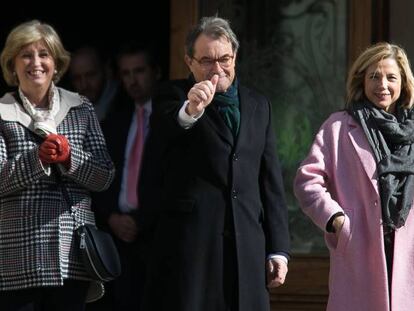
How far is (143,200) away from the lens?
729cm

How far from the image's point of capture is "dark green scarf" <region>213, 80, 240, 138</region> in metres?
6.08

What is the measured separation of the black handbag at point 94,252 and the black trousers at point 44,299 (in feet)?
0.38

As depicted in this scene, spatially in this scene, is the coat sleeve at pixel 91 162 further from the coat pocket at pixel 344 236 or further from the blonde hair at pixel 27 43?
the coat pocket at pixel 344 236

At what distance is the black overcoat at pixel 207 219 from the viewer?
598 centimetres

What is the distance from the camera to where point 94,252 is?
612cm

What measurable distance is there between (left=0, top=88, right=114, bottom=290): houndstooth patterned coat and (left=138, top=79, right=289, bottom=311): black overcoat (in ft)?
1.16

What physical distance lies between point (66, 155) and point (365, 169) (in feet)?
4.17

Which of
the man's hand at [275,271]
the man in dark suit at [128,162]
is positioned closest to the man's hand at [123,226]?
the man in dark suit at [128,162]

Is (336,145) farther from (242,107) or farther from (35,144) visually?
(35,144)

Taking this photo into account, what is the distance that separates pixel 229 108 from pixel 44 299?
1122 mm

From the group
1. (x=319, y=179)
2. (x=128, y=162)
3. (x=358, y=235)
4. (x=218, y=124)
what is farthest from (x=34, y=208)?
(x=128, y=162)

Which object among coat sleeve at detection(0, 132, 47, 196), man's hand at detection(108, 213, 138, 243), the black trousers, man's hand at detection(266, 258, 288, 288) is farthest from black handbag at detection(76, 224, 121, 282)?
man's hand at detection(108, 213, 138, 243)

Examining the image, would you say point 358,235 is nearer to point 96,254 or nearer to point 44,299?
point 96,254

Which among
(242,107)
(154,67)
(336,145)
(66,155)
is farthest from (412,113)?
(154,67)
